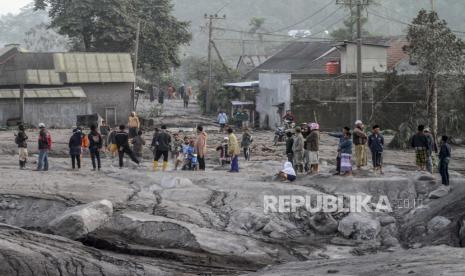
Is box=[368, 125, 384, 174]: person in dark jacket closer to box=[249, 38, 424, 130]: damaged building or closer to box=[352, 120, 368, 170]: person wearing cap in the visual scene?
box=[352, 120, 368, 170]: person wearing cap

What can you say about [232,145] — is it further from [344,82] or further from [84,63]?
[84,63]

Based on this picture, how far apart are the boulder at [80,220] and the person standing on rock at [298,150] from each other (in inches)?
229

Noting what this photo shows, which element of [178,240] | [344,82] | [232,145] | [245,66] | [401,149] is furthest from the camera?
[245,66]

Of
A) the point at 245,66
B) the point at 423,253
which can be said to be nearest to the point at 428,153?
the point at 423,253

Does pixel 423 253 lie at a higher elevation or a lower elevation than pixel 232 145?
lower

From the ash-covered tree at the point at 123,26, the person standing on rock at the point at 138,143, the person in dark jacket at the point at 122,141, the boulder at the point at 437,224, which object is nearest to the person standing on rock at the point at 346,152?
the boulder at the point at 437,224

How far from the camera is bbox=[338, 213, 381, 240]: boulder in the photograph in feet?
61.3

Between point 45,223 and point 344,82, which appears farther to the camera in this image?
point 344,82

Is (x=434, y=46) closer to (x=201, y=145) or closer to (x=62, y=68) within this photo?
(x=201, y=145)

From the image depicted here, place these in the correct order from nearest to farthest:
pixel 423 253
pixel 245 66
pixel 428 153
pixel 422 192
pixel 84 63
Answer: pixel 423 253
pixel 422 192
pixel 428 153
pixel 84 63
pixel 245 66

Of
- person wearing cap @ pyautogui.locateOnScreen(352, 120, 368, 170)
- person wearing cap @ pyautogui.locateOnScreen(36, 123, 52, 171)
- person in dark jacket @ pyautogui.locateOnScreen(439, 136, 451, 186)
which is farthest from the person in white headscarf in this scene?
person wearing cap @ pyautogui.locateOnScreen(36, 123, 52, 171)

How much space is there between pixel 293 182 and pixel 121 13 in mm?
29687

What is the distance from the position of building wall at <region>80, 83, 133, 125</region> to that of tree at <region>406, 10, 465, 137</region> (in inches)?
633

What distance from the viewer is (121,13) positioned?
48.7 metres
